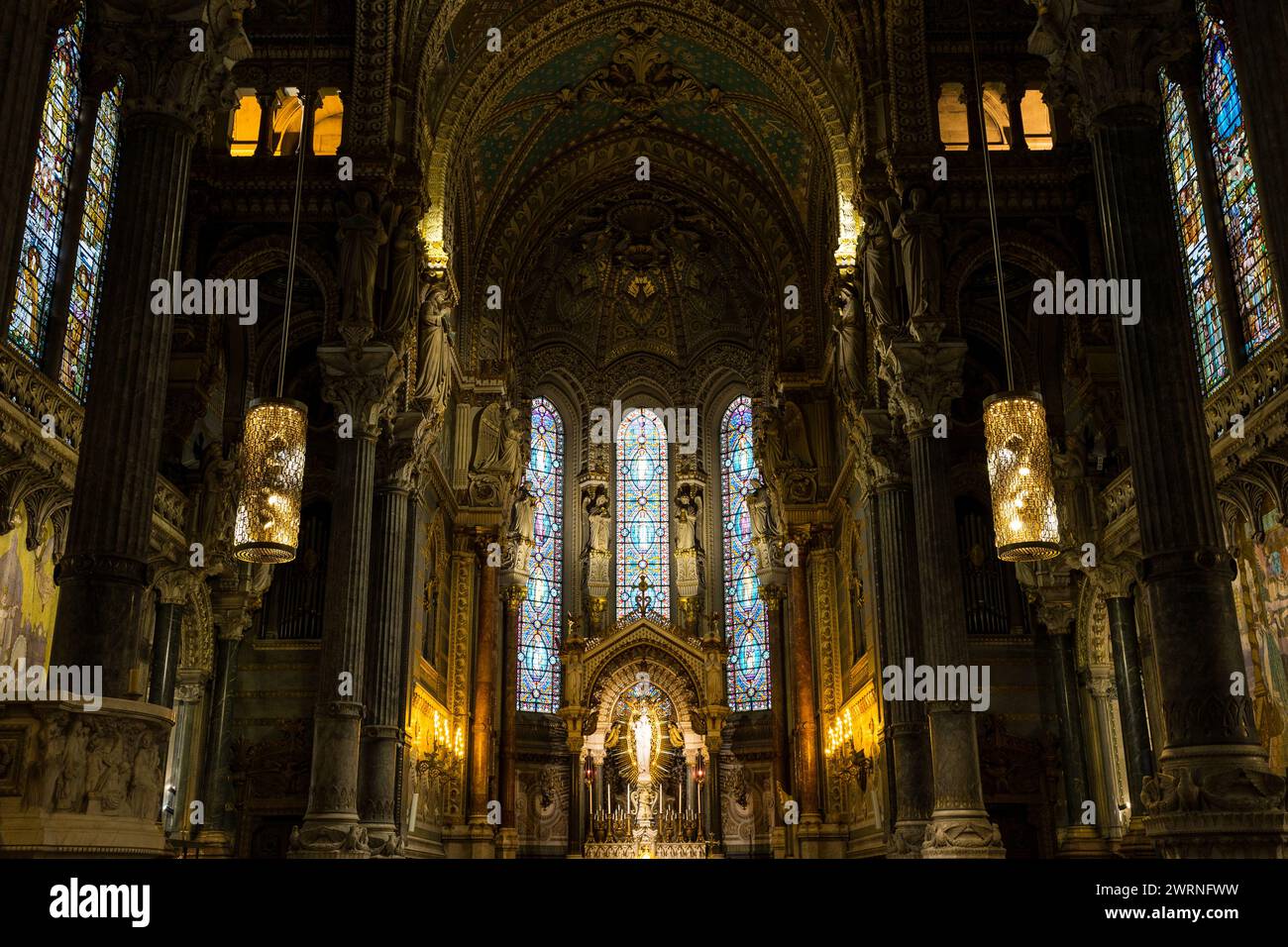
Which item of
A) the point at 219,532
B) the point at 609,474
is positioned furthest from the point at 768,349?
the point at 219,532

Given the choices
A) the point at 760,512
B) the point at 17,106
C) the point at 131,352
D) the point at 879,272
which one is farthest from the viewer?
the point at 760,512

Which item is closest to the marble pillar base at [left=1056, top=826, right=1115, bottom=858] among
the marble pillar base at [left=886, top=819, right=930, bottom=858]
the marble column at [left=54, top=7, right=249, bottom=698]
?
the marble pillar base at [left=886, top=819, right=930, bottom=858]

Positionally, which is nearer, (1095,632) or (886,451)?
(886,451)

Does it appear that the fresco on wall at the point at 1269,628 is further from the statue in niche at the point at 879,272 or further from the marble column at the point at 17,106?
the marble column at the point at 17,106

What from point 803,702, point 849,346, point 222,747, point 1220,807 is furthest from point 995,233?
point 803,702

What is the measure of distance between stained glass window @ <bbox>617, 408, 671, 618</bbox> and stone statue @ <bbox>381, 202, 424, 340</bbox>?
1585cm

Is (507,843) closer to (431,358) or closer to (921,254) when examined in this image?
(431,358)

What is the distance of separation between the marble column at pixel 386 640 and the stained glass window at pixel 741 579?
1442 centimetres

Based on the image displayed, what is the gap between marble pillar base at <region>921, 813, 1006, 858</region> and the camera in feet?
48.8

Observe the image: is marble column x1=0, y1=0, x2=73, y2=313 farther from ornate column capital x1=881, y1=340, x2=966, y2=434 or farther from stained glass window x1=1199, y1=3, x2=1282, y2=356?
stained glass window x1=1199, y1=3, x2=1282, y2=356

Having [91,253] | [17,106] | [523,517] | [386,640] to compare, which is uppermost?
[523,517]

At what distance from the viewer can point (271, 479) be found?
1224 centimetres

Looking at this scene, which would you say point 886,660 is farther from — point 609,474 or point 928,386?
point 609,474

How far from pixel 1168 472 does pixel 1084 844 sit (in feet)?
40.2
